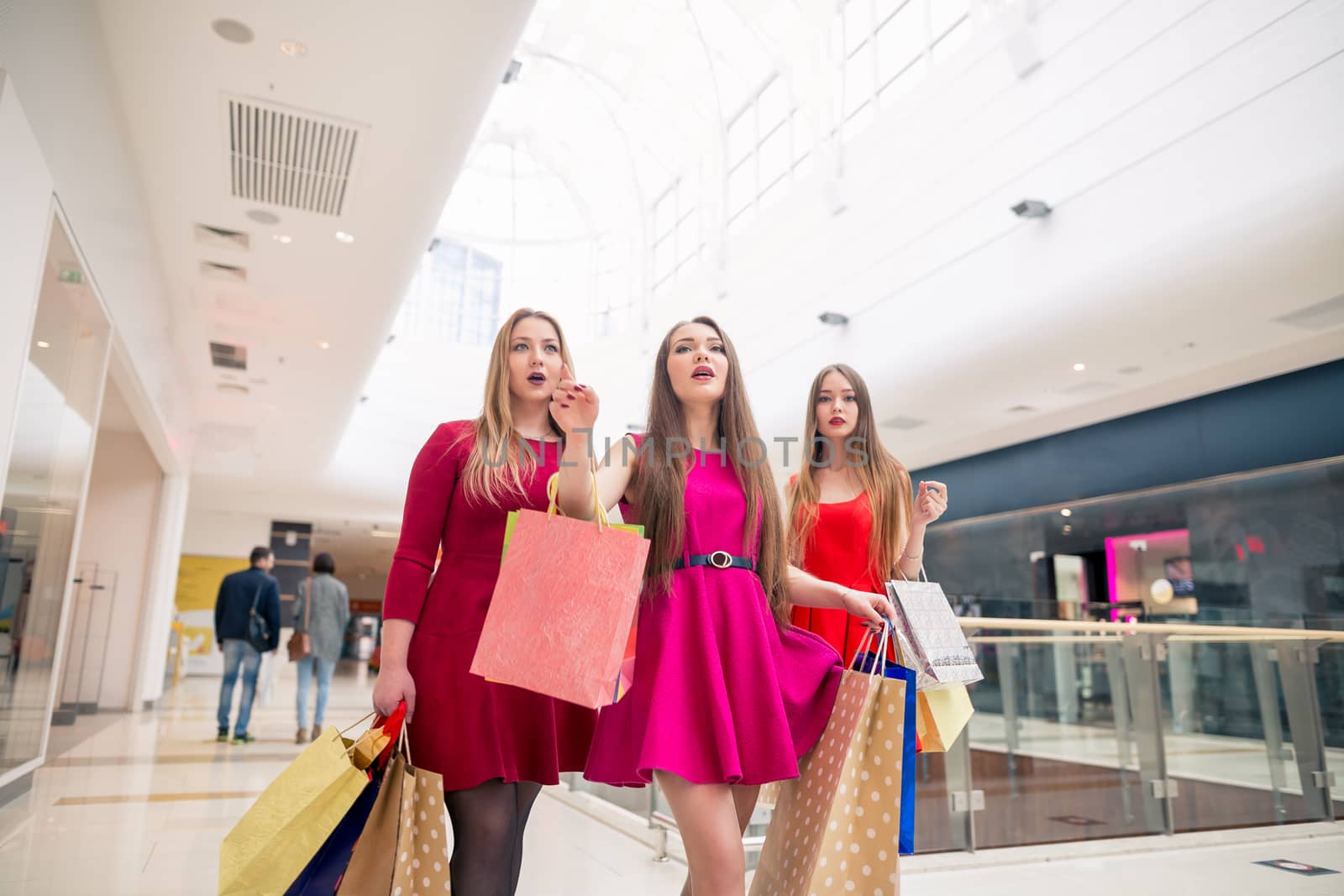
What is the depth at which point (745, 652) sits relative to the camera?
5.61 feet

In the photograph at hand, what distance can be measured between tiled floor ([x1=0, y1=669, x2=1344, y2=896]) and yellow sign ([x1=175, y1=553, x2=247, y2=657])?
49.0 ft

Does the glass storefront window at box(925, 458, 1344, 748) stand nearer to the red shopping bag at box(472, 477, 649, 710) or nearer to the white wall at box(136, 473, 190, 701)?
the red shopping bag at box(472, 477, 649, 710)

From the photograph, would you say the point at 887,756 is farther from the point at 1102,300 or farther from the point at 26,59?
the point at 1102,300

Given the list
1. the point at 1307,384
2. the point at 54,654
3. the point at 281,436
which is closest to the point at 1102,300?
the point at 1307,384

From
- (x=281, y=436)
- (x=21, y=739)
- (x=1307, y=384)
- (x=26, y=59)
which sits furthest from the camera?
(x=281, y=436)

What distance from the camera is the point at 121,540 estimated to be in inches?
422

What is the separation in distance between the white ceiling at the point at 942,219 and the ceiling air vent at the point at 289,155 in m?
0.11

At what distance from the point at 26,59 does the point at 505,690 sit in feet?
9.97

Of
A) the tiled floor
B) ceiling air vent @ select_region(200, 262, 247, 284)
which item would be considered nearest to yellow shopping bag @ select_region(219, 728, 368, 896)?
the tiled floor

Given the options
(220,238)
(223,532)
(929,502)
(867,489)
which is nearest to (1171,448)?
(867,489)

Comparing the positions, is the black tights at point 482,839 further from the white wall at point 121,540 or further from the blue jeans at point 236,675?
the white wall at point 121,540

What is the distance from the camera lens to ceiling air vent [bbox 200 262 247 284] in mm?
6742

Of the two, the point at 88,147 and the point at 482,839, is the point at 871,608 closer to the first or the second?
the point at 482,839

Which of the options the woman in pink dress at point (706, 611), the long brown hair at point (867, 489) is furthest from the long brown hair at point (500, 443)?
the long brown hair at point (867, 489)
